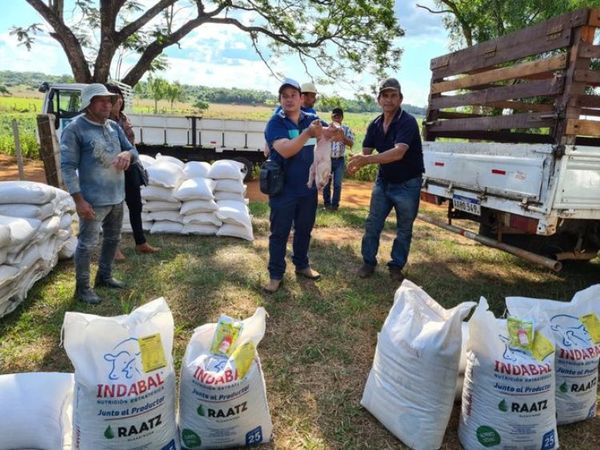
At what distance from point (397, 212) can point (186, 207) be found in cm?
260

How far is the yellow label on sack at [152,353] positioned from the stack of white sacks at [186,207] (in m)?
3.55

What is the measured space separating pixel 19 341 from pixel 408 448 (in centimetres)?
242

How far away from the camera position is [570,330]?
228 cm

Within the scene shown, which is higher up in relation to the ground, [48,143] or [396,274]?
[48,143]

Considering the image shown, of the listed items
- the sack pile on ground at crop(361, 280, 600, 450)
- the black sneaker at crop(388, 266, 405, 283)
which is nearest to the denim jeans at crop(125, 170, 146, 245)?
the black sneaker at crop(388, 266, 405, 283)

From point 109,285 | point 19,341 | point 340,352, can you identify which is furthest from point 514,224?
point 19,341

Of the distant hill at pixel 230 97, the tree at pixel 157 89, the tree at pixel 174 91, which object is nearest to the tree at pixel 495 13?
the distant hill at pixel 230 97

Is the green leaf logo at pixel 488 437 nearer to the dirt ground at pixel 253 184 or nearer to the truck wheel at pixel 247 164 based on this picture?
the dirt ground at pixel 253 184

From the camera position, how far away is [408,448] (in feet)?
6.83

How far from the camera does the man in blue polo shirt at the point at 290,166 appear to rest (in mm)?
3338

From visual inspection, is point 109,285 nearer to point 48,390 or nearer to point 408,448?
point 48,390

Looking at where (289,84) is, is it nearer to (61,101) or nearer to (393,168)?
(393,168)

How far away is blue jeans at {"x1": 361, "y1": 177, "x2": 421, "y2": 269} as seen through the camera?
13.0 feet

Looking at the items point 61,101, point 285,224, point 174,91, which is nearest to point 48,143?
point 285,224
